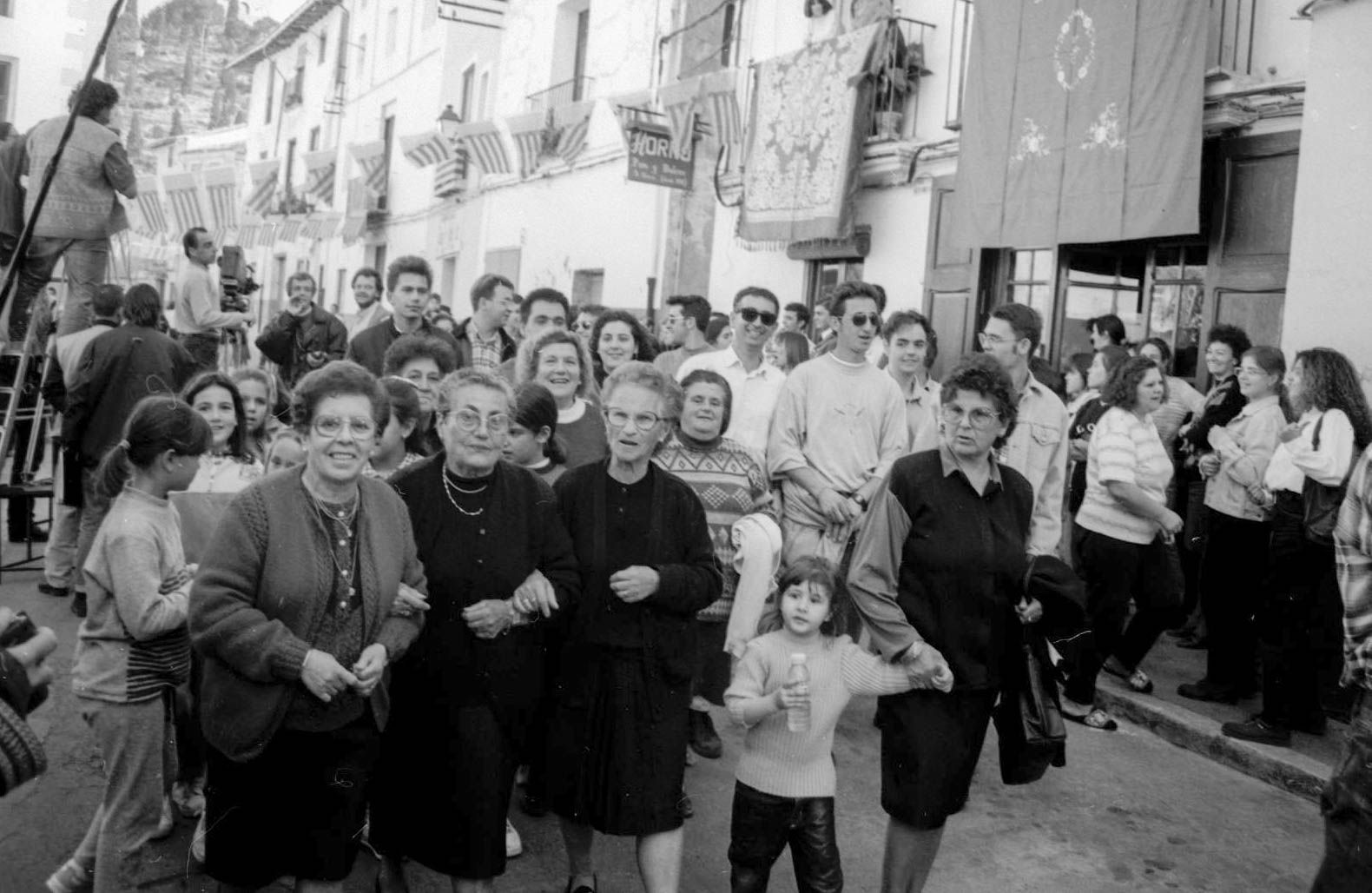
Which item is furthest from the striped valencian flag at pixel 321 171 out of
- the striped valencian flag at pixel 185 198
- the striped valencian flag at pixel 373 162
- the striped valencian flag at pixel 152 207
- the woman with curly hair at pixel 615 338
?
the woman with curly hair at pixel 615 338

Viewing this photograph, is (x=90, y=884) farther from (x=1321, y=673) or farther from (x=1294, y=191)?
(x=1294, y=191)

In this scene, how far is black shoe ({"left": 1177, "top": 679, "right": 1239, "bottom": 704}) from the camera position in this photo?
6.35 metres

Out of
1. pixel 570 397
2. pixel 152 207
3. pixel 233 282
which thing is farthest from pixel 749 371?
pixel 152 207

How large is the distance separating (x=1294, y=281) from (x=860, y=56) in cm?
555

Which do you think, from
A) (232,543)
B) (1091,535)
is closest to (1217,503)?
(1091,535)

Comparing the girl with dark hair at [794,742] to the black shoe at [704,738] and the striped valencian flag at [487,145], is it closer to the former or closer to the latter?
the black shoe at [704,738]

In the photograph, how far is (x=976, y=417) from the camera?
3.76 meters

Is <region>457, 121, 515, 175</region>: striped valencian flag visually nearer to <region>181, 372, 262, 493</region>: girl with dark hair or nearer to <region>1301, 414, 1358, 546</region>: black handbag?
<region>181, 372, 262, 493</region>: girl with dark hair

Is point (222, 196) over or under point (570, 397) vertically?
over

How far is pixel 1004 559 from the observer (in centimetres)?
370

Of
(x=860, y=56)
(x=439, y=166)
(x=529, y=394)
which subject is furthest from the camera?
(x=439, y=166)

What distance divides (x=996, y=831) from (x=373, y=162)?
69.7 ft

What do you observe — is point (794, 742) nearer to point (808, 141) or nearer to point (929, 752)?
point (929, 752)

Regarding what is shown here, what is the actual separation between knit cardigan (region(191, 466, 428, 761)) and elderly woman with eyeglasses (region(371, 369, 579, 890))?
0.87 ft
